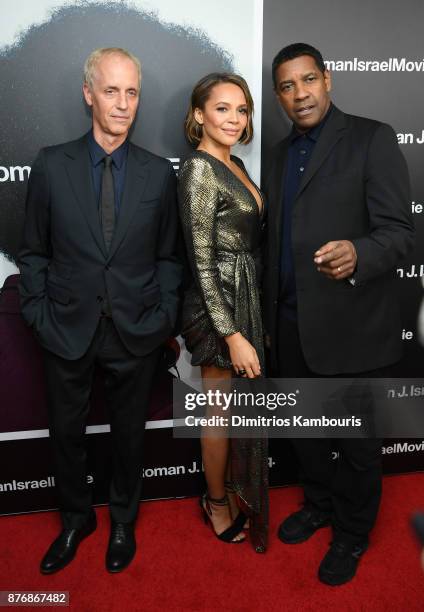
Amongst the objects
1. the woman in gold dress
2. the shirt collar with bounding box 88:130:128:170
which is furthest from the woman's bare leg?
the shirt collar with bounding box 88:130:128:170

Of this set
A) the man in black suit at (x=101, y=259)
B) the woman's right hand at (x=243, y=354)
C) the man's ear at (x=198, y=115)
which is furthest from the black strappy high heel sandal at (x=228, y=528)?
the man's ear at (x=198, y=115)

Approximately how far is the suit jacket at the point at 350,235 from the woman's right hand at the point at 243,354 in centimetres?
22

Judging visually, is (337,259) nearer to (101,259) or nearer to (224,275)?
(224,275)

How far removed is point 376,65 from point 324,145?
0.77 metres

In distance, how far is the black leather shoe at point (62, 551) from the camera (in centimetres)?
234

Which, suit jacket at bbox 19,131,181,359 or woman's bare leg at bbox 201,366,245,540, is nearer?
suit jacket at bbox 19,131,181,359

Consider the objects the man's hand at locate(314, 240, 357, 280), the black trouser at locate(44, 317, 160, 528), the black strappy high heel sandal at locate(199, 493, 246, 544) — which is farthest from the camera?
the black strappy high heel sandal at locate(199, 493, 246, 544)

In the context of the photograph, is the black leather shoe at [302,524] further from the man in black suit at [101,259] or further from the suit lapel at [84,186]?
the suit lapel at [84,186]

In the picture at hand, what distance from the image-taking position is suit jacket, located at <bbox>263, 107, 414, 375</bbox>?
2.02 m

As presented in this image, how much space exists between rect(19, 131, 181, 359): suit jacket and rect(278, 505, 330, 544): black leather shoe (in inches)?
41.6

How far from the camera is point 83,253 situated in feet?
A: 6.98

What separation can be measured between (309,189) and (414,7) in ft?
3.81

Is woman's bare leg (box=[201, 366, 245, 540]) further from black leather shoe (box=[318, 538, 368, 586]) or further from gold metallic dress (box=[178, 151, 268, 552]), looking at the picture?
black leather shoe (box=[318, 538, 368, 586])

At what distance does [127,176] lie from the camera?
217 cm
